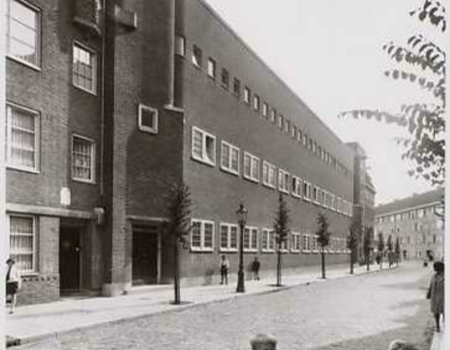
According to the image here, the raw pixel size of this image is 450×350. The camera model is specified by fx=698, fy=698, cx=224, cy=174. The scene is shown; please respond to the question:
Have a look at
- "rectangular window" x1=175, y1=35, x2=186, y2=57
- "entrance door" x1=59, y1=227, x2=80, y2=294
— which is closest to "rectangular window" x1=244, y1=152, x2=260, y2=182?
"rectangular window" x1=175, y1=35, x2=186, y2=57

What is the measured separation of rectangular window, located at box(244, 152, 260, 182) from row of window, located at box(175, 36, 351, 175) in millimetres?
2959

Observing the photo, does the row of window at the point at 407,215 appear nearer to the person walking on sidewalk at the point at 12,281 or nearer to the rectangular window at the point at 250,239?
the rectangular window at the point at 250,239

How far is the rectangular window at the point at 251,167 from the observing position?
1581 inches

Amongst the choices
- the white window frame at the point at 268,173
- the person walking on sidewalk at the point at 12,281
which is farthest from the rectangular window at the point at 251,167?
the person walking on sidewalk at the point at 12,281

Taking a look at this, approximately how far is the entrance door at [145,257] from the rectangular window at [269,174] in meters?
→ 15.9

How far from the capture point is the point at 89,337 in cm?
1415

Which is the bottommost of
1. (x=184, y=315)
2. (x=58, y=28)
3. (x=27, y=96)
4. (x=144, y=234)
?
(x=184, y=315)

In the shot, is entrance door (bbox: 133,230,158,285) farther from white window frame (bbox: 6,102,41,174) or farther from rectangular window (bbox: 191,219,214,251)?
white window frame (bbox: 6,102,41,174)

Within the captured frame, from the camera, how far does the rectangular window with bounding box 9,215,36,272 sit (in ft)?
65.2

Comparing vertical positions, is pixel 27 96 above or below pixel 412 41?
above

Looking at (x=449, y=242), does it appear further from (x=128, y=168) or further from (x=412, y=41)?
(x=128, y=168)

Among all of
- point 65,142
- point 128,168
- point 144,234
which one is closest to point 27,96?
point 65,142

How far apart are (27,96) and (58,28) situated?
3087mm

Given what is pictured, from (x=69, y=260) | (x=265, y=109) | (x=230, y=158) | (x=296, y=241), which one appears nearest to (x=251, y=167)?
(x=230, y=158)
